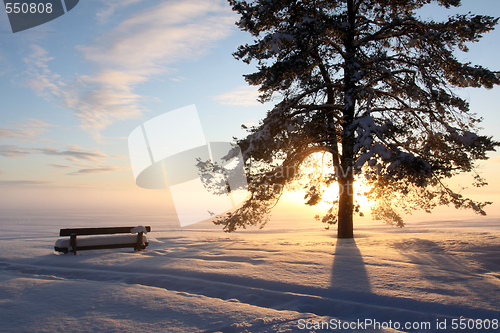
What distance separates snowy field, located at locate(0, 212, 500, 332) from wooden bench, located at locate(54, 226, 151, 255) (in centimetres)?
89

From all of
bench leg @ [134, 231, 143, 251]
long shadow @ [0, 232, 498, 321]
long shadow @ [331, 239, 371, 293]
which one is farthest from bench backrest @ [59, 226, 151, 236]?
long shadow @ [331, 239, 371, 293]

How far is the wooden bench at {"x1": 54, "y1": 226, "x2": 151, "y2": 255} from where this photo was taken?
9.39 m

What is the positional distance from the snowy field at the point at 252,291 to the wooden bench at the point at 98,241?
889 millimetres

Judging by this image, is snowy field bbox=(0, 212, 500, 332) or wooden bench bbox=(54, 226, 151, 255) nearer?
snowy field bbox=(0, 212, 500, 332)

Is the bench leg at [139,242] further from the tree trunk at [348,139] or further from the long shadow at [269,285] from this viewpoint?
the tree trunk at [348,139]

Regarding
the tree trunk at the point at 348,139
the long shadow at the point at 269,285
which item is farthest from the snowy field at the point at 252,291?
the tree trunk at the point at 348,139

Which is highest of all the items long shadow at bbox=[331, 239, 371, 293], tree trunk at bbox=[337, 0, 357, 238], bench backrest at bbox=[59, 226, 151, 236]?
tree trunk at bbox=[337, 0, 357, 238]

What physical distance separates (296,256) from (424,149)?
6.57m

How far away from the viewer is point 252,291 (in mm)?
5348

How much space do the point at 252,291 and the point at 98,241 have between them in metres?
6.65

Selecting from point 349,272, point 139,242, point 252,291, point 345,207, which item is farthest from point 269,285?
point 345,207

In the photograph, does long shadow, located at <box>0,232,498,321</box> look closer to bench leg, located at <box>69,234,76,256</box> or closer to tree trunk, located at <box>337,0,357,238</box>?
bench leg, located at <box>69,234,76,256</box>

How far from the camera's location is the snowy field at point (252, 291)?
4.12 meters

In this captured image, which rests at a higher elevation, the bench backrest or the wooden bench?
the bench backrest
